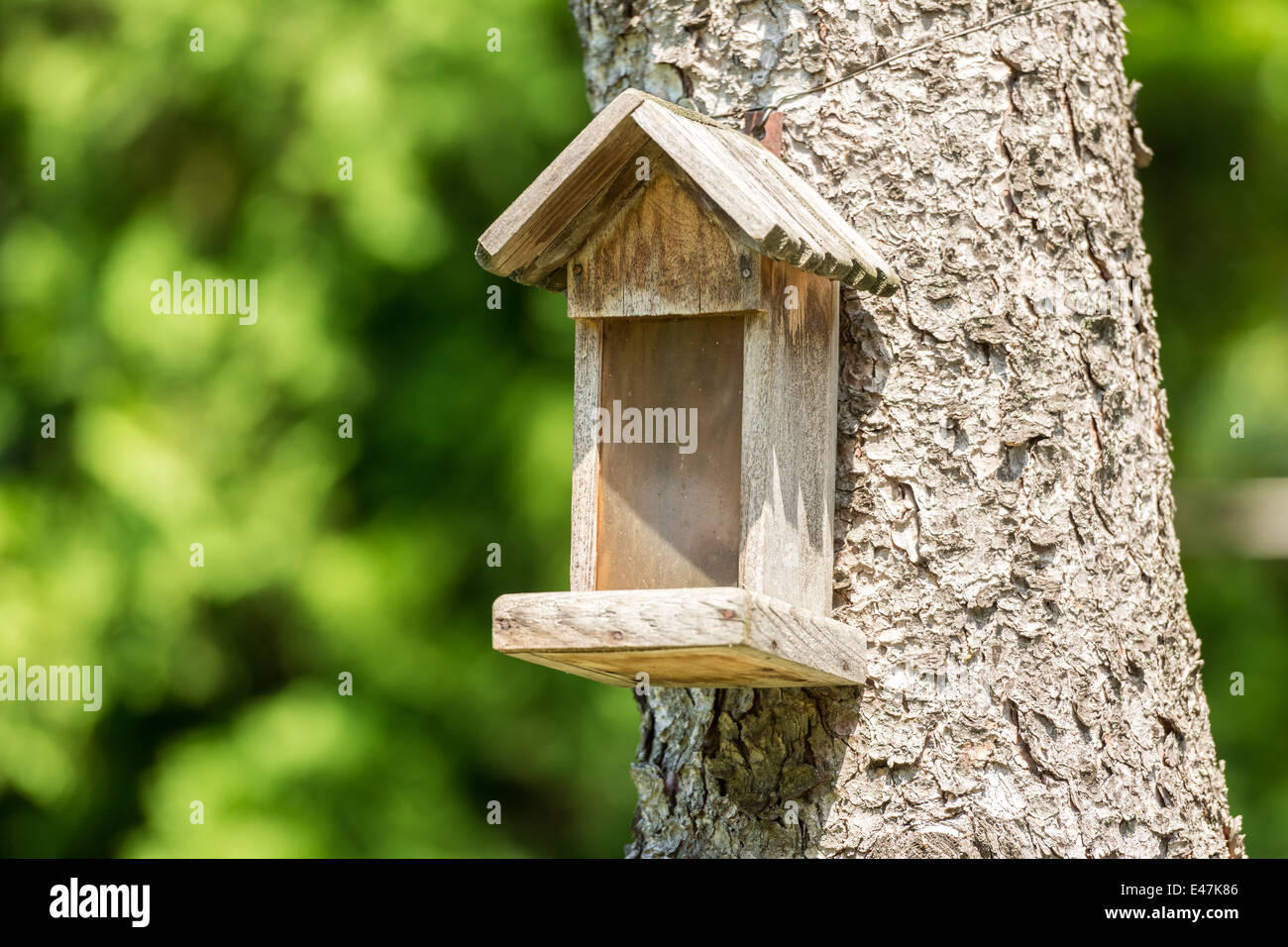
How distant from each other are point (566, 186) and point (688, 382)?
0.24 metres

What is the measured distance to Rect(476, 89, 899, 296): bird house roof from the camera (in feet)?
4.62

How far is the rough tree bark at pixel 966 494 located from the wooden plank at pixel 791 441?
0.05 metres

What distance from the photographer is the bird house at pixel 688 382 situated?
1.43 metres

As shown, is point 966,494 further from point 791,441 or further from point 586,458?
point 586,458

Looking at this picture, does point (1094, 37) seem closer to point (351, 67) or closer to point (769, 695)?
point (769, 695)

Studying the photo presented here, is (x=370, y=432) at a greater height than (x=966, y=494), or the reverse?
(x=370, y=432)

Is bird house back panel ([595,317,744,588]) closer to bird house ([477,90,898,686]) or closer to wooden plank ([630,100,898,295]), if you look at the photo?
bird house ([477,90,898,686])

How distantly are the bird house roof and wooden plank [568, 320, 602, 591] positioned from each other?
0.10m

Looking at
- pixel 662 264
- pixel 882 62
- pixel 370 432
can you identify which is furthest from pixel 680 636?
pixel 370 432

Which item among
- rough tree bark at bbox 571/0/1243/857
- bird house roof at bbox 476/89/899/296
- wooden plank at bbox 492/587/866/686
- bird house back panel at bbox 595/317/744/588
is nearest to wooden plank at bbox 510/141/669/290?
bird house roof at bbox 476/89/899/296

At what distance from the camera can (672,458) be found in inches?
60.0

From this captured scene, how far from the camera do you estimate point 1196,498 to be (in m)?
3.51

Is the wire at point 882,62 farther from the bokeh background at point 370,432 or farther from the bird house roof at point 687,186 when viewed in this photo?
the bokeh background at point 370,432

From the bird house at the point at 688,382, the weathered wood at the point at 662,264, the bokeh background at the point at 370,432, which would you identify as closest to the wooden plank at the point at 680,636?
the bird house at the point at 688,382
